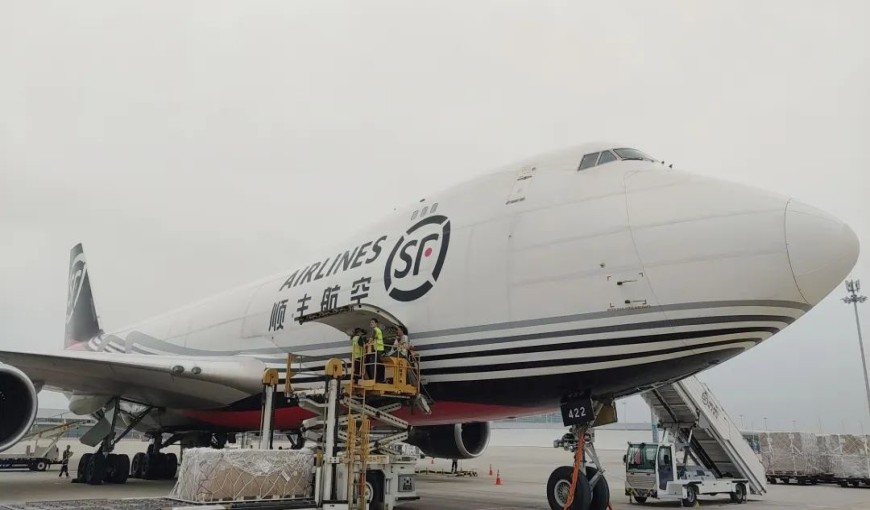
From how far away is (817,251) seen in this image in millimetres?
6934

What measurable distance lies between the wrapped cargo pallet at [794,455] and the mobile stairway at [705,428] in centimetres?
656

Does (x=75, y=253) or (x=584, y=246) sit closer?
(x=584, y=246)

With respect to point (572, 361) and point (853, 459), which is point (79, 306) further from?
point (853, 459)

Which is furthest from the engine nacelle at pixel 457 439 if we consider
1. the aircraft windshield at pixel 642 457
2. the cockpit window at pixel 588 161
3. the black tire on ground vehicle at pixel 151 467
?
the black tire on ground vehicle at pixel 151 467

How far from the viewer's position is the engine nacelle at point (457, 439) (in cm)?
1348

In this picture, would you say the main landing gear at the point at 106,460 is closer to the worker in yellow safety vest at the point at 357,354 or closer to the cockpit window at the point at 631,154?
the worker in yellow safety vest at the point at 357,354

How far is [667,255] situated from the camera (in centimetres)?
749

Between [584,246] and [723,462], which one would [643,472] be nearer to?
[723,462]

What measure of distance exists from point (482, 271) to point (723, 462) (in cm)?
1087

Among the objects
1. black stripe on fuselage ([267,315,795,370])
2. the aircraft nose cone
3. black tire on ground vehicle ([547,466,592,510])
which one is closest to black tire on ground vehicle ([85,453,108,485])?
black stripe on fuselage ([267,315,795,370])

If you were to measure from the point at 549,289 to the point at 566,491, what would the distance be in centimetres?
263

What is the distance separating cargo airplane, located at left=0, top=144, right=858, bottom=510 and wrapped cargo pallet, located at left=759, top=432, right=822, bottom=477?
16533 mm

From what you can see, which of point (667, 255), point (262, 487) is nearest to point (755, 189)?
point (667, 255)

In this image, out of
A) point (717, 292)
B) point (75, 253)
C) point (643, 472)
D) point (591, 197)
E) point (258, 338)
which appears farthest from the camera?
point (75, 253)
